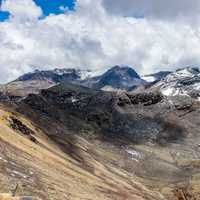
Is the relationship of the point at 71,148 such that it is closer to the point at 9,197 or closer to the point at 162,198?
the point at 162,198

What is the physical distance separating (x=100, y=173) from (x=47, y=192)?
297 ft

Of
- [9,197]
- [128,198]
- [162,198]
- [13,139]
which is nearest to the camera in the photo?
[9,197]

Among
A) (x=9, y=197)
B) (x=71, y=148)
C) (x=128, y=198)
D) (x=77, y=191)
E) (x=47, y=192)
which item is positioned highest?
(x=71, y=148)

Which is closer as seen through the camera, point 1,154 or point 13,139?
point 1,154

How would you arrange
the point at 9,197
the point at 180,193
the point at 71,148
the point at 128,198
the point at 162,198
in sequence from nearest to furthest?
1. the point at 9,197
2. the point at 128,198
3. the point at 162,198
4. the point at 180,193
5. the point at 71,148

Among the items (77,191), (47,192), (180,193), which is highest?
(180,193)

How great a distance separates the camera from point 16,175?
74.8m

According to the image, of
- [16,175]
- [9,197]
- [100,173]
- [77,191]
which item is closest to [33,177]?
[16,175]

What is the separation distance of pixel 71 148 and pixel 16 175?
12123 centimetres

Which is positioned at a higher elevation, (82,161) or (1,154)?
(82,161)

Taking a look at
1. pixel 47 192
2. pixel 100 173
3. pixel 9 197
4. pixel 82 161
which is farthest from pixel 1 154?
pixel 82 161

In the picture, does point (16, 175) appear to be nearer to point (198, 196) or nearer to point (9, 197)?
point (9, 197)

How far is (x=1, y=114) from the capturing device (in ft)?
544

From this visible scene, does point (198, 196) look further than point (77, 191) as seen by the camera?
Yes
